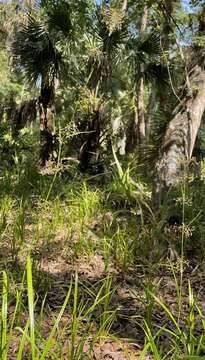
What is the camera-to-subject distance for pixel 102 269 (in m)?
3.38

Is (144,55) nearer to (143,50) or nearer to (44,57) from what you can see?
(143,50)

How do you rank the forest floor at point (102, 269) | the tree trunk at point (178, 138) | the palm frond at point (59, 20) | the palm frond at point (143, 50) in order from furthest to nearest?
the palm frond at point (143, 50) < the palm frond at point (59, 20) < the tree trunk at point (178, 138) < the forest floor at point (102, 269)

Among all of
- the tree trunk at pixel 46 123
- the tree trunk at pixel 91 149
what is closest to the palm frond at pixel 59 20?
the tree trunk at pixel 46 123

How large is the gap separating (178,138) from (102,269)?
196 centimetres

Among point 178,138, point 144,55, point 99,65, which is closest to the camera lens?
point 178,138

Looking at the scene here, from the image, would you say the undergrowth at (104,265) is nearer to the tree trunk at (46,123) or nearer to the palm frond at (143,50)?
the tree trunk at (46,123)

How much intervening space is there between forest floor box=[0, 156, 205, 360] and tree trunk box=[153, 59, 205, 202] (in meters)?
0.40

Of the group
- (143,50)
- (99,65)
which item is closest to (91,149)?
(99,65)

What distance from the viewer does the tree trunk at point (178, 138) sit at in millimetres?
4262

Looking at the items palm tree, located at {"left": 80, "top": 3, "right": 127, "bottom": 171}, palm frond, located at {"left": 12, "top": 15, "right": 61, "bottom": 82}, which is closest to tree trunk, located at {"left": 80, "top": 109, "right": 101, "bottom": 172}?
palm tree, located at {"left": 80, "top": 3, "right": 127, "bottom": 171}

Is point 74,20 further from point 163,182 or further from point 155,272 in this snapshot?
point 155,272

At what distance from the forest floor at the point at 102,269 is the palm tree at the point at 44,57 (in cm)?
256

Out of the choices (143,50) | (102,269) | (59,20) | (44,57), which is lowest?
(102,269)

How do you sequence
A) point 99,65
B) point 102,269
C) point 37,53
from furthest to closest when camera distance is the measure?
point 37,53 < point 99,65 < point 102,269
